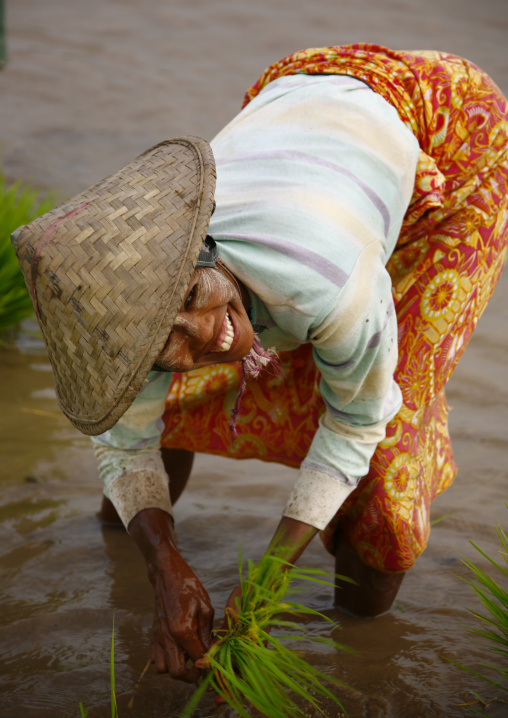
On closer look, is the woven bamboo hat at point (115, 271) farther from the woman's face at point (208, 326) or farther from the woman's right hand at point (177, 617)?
the woman's right hand at point (177, 617)

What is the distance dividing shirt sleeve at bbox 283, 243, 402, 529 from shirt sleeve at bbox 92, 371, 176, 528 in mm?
334

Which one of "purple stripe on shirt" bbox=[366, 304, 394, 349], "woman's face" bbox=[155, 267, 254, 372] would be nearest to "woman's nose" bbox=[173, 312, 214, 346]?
"woman's face" bbox=[155, 267, 254, 372]

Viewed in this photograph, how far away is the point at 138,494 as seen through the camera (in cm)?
206

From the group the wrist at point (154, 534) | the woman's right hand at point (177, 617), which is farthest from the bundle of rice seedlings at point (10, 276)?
the woman's right hand at point (177, 617)

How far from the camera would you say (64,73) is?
7449 millimetres

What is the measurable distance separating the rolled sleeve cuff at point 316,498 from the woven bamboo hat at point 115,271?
563mm

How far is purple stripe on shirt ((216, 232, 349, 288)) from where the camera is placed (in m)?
1.74

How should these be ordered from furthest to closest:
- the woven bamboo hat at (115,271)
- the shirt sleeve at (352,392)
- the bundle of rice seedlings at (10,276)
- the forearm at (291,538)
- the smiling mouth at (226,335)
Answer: the bundle of rice seedlings at (10,276) → the forearm at (291,538) → the shirt sleeve at (352,392) → the smiling mouth at (226,335) → the woven bamboo hat at (115,271)

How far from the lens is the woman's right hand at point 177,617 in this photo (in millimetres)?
1858

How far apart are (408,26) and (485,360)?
5.82 m

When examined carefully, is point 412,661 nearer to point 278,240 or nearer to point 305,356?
point 305,356

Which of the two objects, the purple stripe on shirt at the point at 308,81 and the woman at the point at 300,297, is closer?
the woman at the point at 300,297

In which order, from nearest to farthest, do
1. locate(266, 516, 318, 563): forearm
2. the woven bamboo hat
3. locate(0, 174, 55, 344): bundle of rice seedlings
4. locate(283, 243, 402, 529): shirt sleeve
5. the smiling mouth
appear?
1. the woven bamboo hat
2. the smiling mouth
3. locate(283, 243, 402, 529): shirt sleeve
4. locate(266, 516, 318, 563): forearm
5. locate(0, 174, 55, 344): bundle of rice seedlings

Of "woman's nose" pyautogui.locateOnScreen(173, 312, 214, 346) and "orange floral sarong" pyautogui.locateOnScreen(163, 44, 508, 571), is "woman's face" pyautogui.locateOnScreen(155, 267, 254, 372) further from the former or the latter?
"orange floral sarong" pyautogui.locateOnScreen(163, 44, 508, 571)
